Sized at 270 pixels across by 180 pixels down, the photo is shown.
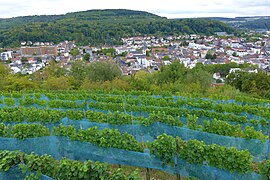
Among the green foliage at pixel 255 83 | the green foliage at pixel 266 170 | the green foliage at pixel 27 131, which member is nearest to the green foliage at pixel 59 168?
the green foliage at pixel 27 131

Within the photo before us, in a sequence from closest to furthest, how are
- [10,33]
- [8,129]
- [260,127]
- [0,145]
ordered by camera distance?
[0,145], [8,129], [260,127], [10,33]

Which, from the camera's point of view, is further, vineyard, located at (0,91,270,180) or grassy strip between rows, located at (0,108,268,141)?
grassy strip between rows, located at (0,108,268,141)

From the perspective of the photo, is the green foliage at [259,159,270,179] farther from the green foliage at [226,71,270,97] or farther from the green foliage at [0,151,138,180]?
the green foliage at [226,71,270,97]

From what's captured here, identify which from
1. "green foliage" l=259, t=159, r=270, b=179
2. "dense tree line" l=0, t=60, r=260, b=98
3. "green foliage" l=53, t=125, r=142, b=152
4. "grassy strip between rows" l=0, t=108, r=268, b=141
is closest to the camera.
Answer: "green foliage" l=259, t=159, r=270, b=179

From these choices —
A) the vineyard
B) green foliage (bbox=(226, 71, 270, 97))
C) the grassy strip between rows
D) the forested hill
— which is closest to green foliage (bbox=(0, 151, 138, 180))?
the vineyard

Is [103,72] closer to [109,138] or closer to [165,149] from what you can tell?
[109,138]

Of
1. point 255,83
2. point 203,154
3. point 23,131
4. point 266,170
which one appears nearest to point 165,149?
point 203,154

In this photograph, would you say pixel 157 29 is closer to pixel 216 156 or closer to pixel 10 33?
pixel 10 33

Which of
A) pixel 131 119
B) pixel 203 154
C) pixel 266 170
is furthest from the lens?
pixel 131 119

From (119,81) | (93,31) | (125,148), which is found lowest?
(119,81)

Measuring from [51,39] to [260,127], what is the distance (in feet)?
393

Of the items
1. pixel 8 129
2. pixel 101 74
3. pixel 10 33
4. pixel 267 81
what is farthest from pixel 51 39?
pixel 8 129

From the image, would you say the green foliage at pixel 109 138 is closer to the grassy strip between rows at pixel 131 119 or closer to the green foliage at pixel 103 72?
the grassy strip between rows at pixel 131 119

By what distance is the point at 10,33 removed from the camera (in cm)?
11362
